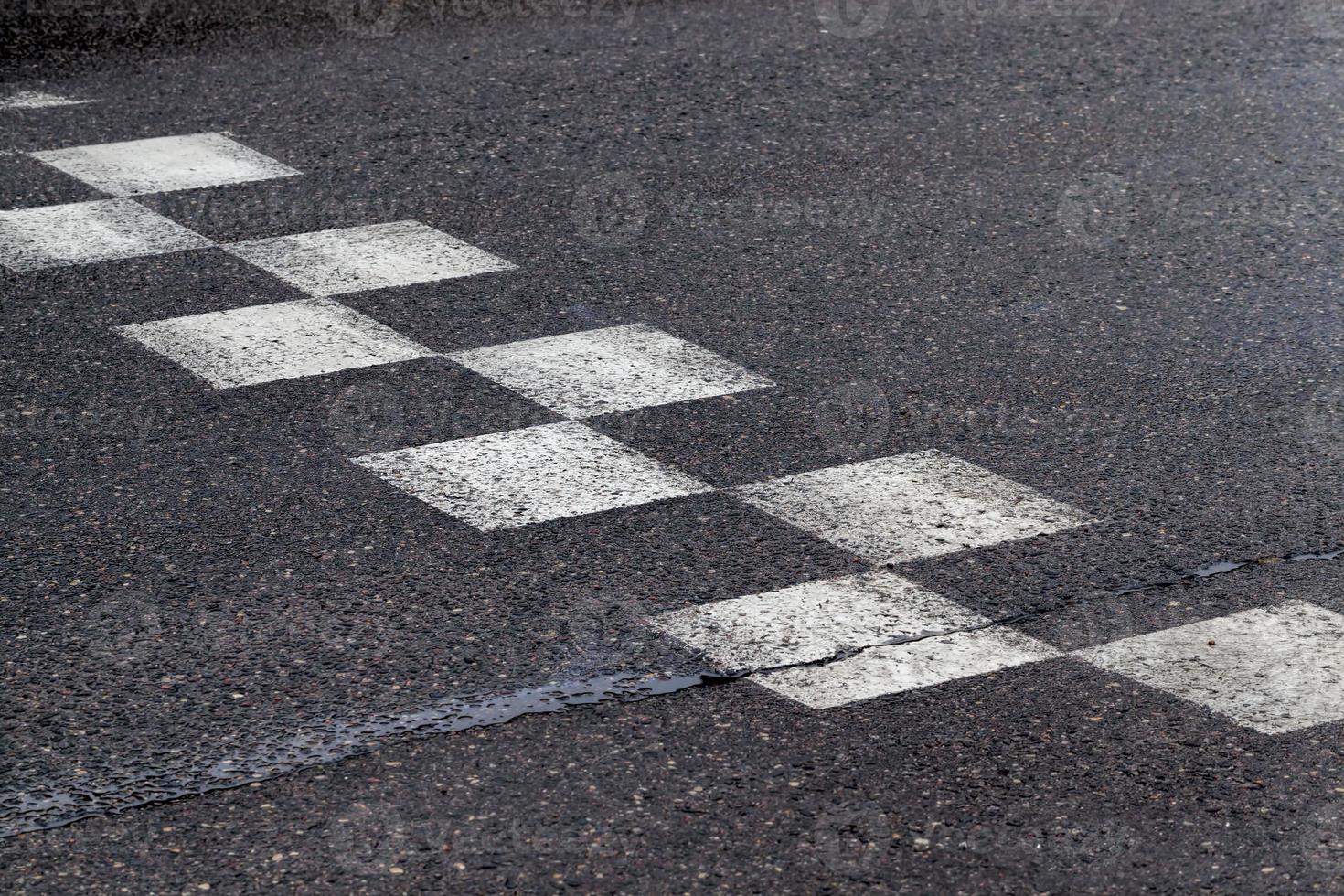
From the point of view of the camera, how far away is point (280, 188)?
6.20m

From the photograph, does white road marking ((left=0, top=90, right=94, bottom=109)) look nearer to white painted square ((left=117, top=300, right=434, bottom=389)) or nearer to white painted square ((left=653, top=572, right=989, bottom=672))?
white painted square ((left=117, top=300, right=434, bottom=389))

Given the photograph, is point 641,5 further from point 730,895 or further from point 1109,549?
point 730,895

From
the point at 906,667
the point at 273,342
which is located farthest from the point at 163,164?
the point at 906,667

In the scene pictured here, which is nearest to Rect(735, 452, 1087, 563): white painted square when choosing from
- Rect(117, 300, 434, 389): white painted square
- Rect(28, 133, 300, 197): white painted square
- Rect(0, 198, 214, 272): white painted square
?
Rect(117, 300, 434, 389): white painted square

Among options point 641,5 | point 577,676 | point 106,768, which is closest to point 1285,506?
point 577,676

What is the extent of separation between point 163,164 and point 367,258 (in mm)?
1178

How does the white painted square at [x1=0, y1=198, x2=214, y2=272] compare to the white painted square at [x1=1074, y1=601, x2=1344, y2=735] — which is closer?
the white painted square at [x1=1074, y1=601, x2=1344, y2=735]

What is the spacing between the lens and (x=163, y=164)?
6.39 metres

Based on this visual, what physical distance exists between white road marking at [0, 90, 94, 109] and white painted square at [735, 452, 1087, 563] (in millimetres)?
3905

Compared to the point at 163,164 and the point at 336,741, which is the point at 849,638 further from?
the point at 163,164

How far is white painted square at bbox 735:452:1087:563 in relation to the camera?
4047 mm

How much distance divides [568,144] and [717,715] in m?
3.69

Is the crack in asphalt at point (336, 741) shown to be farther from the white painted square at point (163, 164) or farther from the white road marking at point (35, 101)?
the white road marking at point (35, 101)

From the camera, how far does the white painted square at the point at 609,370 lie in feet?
15.6
